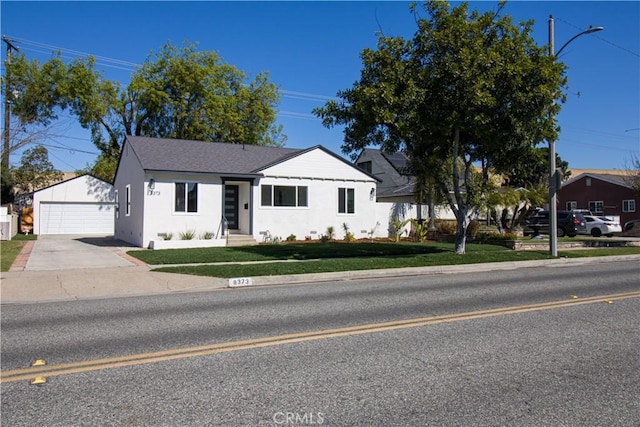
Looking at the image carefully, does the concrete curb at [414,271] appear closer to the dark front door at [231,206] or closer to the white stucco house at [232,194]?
the white stucco house at [232,194]

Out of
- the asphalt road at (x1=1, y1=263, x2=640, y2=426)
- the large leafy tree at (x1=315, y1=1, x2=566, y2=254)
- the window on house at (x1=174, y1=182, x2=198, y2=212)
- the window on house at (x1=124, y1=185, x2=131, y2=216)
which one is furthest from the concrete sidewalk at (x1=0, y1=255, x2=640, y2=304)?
the window on house at (x1=124, y1=185, x2=131, y2=216)

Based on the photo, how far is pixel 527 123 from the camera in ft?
51.4

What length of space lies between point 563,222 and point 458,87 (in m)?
19.6

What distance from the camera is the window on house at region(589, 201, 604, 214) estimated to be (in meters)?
45.7

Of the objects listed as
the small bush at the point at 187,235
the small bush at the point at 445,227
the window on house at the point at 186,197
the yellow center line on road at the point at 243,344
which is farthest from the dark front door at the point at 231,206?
the yellow center line on road at the point at 243,344

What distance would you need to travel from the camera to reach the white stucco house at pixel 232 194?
68.3ft

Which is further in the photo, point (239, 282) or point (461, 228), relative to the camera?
point (461, 228)

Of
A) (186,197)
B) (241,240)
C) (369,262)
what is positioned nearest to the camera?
(369,262)

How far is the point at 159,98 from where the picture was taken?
119ft

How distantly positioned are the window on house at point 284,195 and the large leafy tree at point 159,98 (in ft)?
52.4

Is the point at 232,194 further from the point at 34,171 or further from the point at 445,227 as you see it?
the point at 34,171

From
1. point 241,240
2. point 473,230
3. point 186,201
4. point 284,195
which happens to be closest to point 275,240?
point 241,240

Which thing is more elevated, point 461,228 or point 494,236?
point 461,228

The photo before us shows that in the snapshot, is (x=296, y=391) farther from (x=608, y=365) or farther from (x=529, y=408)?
(x=608, y=365)
